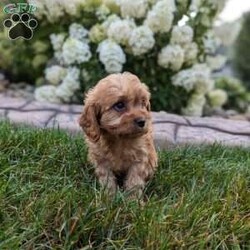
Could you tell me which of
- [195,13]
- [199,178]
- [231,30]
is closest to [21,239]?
[199,178]

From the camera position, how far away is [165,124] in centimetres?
576

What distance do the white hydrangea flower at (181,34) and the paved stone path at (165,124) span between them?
105 centimetres

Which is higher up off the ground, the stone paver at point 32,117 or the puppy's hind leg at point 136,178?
the puppy's hind leg at point 136,178

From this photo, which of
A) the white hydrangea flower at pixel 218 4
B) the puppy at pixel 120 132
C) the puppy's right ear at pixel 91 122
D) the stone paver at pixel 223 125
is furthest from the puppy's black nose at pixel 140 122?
the white hydrangea flower at pixel 218 4

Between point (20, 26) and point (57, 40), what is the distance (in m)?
0.55

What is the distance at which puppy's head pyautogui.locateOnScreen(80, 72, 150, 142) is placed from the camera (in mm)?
3666

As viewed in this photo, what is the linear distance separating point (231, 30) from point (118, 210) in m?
7.66

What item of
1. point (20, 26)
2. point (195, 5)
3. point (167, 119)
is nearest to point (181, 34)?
point (195, 5)

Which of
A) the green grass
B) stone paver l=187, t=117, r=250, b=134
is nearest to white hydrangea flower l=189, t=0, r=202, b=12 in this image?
stone paver l=187, t=117, r=250, b=134

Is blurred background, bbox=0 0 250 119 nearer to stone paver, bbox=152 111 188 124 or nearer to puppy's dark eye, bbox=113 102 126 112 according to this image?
stone paver, bbox=152 111 188 124

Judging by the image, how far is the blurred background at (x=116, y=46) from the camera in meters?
6.71

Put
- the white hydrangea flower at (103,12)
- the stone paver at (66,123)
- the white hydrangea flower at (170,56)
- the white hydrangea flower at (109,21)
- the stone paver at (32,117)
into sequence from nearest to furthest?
1. the stone paver at (66,123)
2. the stone paver at (32,117)
3. the white hydrangea flower at (170,56)
4. the white hydrangea flower at (109,21)
5. the white hydrangea flower at (103,12)

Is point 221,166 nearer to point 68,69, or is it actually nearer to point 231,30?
point 68,69

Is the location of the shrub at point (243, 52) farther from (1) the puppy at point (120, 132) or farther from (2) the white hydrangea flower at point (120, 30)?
(1) the puppy at point (120, 132)
